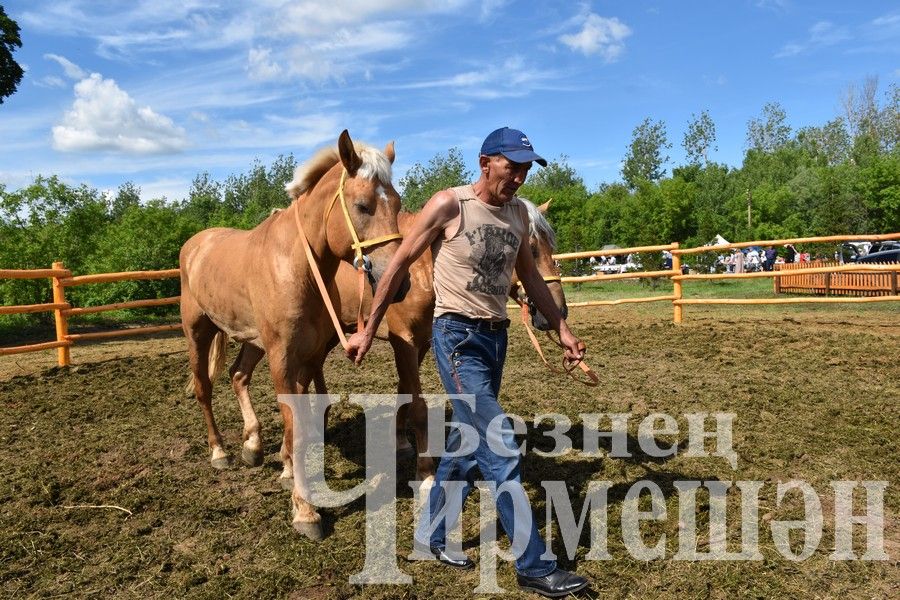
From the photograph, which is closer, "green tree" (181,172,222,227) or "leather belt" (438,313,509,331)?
"leather belt" (438,313,509,331)

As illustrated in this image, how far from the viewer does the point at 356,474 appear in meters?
4.46

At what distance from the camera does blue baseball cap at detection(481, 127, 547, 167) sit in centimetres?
275

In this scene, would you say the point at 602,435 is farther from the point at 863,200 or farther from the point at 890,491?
the point at 863,200

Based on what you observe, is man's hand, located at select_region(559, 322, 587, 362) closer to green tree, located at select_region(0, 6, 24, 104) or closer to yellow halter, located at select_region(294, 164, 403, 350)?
yellow halter, located at select_region(294, 164, 403, 350)

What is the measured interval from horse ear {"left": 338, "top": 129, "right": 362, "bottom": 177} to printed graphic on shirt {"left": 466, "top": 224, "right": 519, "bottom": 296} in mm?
855

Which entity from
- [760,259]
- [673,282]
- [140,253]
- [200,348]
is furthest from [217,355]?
[760,259]

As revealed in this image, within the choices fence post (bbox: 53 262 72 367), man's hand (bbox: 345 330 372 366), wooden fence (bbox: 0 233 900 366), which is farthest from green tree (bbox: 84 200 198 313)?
man's hand (bbox: 345 330 372 366)

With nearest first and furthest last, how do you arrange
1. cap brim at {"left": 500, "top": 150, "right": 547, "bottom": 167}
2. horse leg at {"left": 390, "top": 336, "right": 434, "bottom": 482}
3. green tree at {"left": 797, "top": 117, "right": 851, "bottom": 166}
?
cap brim at {"left": 500, "top": 150, "right": 547, "bottom": 167} < horse leg at {"left": 390, "top": 336, "right": 434, "bottom": 482} < green tree at {"left": 797, "top": 117, "right": 851, "bottom": 166}

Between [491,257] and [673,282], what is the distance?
11111mm

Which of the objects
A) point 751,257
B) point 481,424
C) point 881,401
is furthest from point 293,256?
point 751,257

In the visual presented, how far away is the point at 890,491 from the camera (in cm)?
380

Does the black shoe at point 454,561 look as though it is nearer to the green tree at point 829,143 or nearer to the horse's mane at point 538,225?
the horse's mane at point 538,225

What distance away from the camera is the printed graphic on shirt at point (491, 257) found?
289 cm

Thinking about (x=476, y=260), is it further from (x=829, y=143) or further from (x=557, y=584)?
(x=829, y=143)
